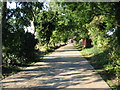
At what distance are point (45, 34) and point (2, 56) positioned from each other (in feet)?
36.8

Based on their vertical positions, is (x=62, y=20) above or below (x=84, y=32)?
above

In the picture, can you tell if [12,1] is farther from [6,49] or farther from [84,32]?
[84,32]

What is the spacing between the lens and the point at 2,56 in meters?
9.38

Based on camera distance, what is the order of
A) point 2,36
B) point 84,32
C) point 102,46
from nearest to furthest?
point 2,36
point 102,46
point 84,32

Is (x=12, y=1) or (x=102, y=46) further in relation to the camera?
(x=102, y=46)

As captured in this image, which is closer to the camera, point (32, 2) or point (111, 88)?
point (111, 88)

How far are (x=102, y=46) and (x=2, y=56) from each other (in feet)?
33.7

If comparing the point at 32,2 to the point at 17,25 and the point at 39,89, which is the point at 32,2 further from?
the point at 39,89

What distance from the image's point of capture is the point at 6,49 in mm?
9297

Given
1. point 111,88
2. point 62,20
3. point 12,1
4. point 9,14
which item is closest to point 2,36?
point 9,14

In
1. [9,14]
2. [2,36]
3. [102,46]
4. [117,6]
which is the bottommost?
[102,46]

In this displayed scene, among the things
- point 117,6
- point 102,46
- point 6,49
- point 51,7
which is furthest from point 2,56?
→ point 51,7

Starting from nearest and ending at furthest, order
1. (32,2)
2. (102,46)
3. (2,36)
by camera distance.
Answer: (2,36)
(32,2)
(102,46)

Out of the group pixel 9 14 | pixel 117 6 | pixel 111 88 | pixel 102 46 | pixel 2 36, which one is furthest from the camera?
pixel 102 46
